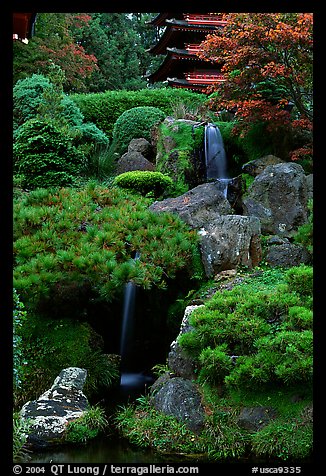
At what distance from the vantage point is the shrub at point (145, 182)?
23.9ft

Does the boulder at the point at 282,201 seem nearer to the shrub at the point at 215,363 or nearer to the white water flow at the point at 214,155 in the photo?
the white water flow at the point at 214,155

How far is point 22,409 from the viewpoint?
4152 millimetres

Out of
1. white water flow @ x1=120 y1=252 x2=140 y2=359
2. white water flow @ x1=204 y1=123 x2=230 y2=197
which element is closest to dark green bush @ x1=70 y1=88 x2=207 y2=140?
white water flow @ x1=204 y1=123 x2=230 y2=197

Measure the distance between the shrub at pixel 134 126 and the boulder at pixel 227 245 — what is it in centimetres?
497

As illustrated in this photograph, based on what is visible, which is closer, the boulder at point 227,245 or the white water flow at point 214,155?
the boulder at point 227,245

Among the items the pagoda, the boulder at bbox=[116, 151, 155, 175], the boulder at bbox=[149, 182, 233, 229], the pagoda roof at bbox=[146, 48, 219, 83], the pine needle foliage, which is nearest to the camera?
the pine needle foliage

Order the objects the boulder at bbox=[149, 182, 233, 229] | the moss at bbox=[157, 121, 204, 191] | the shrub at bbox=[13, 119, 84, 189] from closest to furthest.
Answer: the boulder at bbox=[149, 182, 233, 229], the shrub at bbox=[13, 119, 84, 189], the moss at bbox=[157, 121, 204, 191]

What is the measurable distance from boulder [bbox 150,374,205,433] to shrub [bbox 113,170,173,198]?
3.56m

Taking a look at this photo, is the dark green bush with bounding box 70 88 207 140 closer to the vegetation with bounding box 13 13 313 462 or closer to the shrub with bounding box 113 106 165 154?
the shrub with bounding box 113 106 165 154

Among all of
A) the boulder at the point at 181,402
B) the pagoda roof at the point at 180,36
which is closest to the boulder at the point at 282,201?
the boulder at the point at 181,402

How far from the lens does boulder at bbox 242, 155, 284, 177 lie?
7.43 meters

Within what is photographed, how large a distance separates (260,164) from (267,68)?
144 centimetres

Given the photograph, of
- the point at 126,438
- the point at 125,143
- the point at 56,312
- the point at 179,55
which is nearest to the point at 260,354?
the point at 126,438

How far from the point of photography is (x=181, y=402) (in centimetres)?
403
